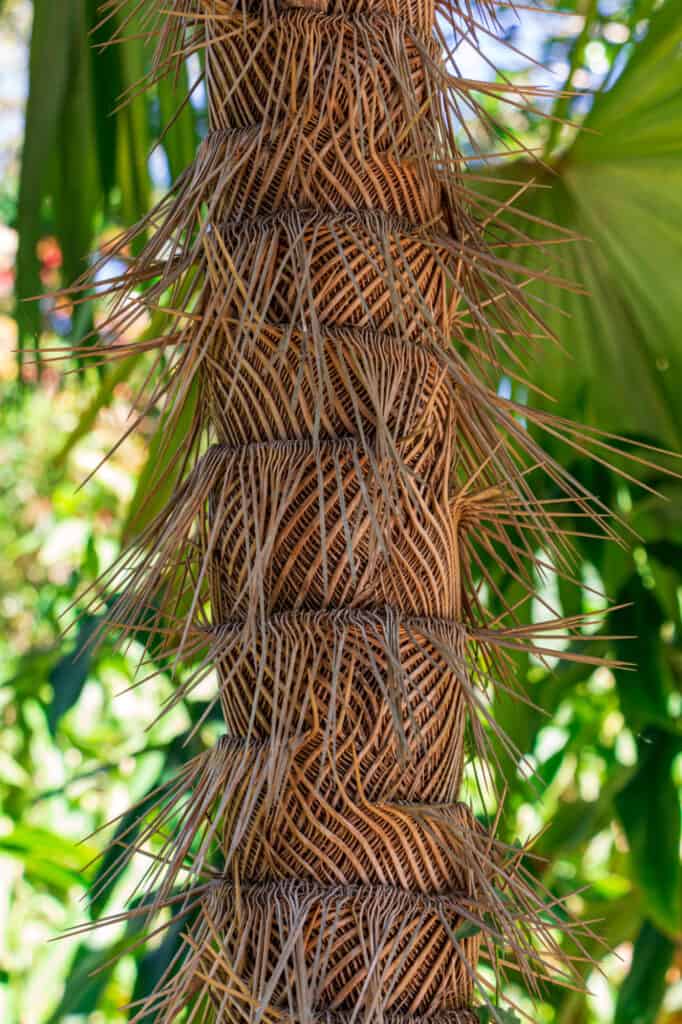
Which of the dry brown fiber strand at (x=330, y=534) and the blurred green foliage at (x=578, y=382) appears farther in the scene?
the blurred green foliage at (x=578, y=382)

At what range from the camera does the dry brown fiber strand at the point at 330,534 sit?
362mm

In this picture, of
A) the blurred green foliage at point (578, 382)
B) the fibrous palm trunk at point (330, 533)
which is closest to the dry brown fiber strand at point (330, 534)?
the fibrous palm trunk at point (330, 533)

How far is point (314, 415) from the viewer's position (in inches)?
14.9

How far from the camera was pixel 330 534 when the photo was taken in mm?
377

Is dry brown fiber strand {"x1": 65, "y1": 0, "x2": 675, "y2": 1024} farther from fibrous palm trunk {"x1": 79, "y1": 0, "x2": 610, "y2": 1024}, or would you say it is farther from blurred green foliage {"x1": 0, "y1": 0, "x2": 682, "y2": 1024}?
blurred green foliage {"x1": 0, "y1": 0, "x2": 682, "y2": 1024}

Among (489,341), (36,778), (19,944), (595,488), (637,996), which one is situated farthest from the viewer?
(36,778)

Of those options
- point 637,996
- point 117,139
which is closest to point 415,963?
point 117,139

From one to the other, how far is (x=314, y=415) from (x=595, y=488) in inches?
26.1

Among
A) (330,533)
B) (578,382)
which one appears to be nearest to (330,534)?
(330,533)

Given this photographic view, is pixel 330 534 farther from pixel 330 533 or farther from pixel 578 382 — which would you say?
pixel 578 382

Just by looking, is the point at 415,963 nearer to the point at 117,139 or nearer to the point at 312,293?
the point at 312,293

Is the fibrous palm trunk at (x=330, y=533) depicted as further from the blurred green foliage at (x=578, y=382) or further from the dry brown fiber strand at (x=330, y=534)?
the blurred green foliage at (x=578, y=382)

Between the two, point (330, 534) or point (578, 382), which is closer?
point (330, 534)

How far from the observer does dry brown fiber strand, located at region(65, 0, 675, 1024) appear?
1.19ft
